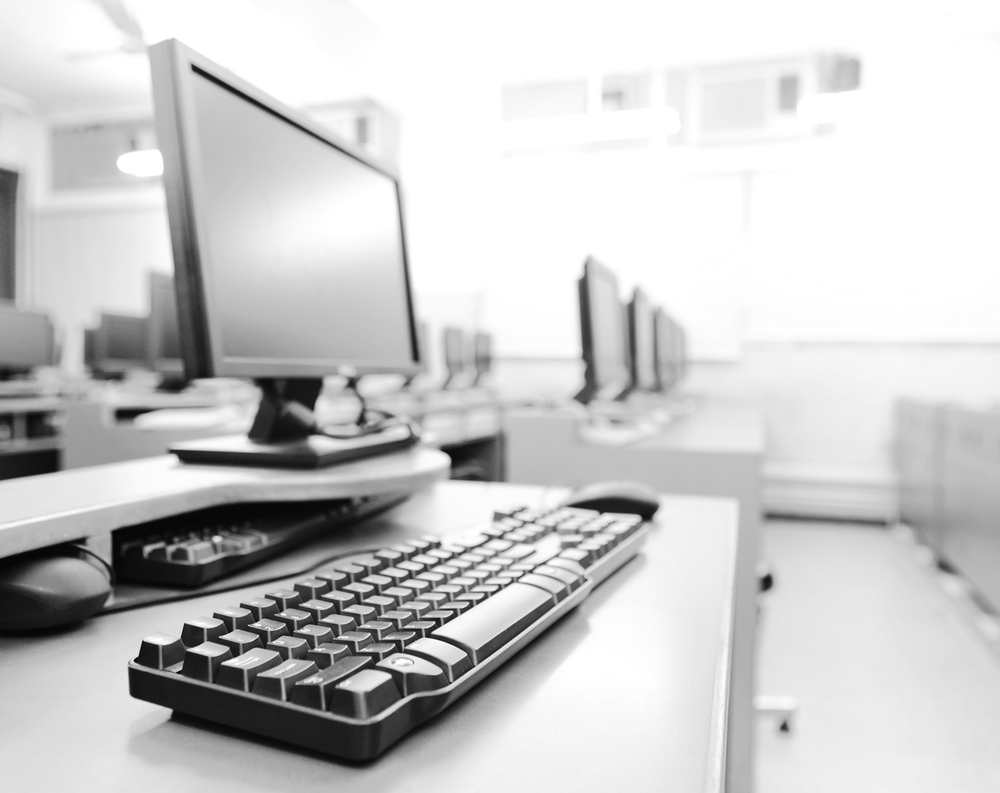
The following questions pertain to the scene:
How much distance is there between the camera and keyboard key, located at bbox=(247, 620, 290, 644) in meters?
0.40

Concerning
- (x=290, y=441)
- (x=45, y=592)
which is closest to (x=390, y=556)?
(x=45, y=592)

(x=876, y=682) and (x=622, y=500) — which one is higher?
(x=622, y=500)

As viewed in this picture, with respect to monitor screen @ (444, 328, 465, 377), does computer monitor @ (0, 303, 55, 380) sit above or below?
above

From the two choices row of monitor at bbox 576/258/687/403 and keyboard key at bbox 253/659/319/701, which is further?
row of monitor at bbox 576/258/687/403

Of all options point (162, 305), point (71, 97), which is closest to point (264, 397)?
point (162, 305)

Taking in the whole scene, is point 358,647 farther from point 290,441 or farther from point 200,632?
point 290,441

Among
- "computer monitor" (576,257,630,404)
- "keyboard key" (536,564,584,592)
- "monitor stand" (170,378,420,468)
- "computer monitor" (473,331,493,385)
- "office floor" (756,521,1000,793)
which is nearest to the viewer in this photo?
"keyboard key" (536,564,584,592)

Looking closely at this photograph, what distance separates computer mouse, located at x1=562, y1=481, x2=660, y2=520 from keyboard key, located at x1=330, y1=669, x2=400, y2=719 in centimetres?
60

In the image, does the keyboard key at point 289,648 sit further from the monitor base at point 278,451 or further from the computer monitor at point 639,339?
the computer monitor at point 639,339

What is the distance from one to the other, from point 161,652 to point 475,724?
17cm

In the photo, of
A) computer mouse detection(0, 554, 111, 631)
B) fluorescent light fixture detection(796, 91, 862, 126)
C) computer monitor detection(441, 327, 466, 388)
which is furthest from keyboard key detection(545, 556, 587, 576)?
fluorescent light fixture detection(796, 91, 862, 126)

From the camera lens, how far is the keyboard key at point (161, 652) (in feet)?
1.26

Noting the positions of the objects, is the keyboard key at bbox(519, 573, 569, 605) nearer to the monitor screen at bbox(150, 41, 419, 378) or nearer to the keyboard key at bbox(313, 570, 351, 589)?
the keyboard key at bbox(313, 570, 351, 589)

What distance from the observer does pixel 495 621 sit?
0.44 meters
